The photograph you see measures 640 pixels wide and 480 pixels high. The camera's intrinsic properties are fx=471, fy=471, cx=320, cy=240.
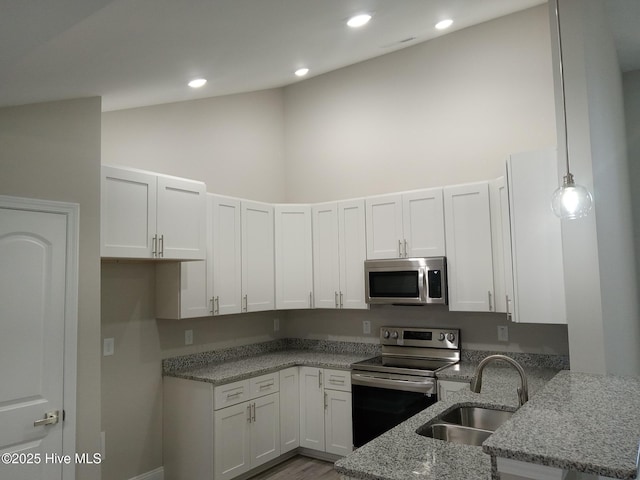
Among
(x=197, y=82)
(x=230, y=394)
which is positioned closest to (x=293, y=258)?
(x=230, y=394)

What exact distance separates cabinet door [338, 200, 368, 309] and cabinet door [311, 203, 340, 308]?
0.18ft

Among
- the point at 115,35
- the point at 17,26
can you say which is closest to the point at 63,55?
the point at 115,35

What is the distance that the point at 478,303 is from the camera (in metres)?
3.68

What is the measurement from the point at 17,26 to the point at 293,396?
3.50 meters

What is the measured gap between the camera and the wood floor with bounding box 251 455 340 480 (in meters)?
3.86

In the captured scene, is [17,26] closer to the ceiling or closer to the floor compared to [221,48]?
closer to the floor

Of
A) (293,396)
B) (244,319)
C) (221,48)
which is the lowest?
(293,396)

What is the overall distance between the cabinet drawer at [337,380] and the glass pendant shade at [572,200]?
7.94ft

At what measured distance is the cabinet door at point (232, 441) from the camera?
3473 mm

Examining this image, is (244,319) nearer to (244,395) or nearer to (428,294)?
(244,395)

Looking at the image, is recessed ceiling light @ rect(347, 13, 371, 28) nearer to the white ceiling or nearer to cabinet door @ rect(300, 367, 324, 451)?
the white ceiling

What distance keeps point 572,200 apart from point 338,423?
9.17 feet

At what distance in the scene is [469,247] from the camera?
3.73 m

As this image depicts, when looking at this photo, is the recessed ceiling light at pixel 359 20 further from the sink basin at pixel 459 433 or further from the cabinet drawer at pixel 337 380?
the cabinet drawer at pixel 337 380
